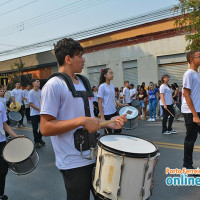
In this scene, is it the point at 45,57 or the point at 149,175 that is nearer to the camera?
the point at 149,175

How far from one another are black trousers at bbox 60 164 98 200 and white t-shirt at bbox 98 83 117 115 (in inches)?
143

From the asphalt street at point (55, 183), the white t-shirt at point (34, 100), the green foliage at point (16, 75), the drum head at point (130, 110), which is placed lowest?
the asphalt street at point (55, 183)

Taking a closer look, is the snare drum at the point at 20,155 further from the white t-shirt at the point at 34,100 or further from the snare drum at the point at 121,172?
the white t-shirt at the point at 34,100

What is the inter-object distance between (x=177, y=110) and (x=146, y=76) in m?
7.09

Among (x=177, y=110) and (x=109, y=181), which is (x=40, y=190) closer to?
(x=109, y=181)

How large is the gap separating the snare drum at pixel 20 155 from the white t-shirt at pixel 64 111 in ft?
6.55

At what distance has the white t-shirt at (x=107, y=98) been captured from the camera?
5855 millimetres

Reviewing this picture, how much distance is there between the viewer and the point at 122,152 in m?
2.11

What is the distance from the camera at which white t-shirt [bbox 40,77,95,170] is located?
2.07 meters

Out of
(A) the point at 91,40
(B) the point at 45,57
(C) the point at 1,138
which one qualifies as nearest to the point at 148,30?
(A) the point at 91,40

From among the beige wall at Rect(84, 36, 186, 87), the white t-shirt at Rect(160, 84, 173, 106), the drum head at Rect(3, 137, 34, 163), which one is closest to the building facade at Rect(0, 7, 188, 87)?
the beige wall at Rect(84, 36, 186, 87)

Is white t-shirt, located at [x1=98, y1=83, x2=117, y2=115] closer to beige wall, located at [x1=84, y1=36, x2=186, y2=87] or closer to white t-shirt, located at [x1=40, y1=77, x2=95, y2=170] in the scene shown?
white t-shirt, located at [x1=40, y1=77, x2=95, y2=170]

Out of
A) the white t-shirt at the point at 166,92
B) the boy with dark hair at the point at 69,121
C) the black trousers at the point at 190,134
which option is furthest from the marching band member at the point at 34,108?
the boy with dark hair at the point at 69,121

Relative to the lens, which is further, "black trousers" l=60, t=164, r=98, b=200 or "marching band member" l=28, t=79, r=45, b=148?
"marching band member" l=28, t=79, r=45, b=148
